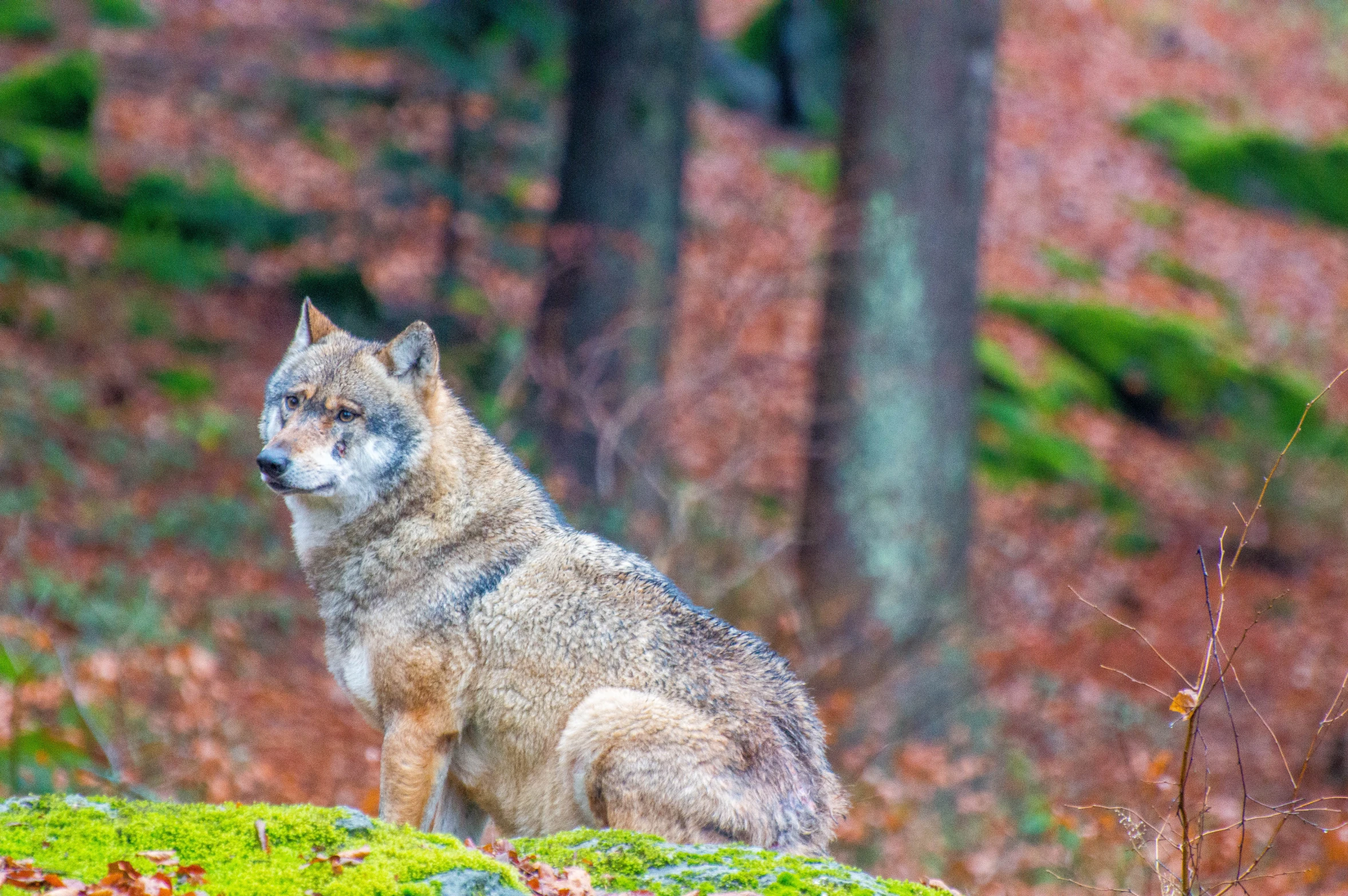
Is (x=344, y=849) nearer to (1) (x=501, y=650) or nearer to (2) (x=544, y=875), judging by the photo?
(2) (x=544, y=875)

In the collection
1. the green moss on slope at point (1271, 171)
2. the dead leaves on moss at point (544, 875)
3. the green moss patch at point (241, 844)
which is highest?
the green moss on slope at point (1271, 171)

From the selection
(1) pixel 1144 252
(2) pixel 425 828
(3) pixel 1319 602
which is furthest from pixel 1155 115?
(2) pixel 425 828

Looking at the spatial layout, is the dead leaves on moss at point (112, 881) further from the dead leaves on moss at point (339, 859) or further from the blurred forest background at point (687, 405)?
the blurred forest background at point (687, 405)

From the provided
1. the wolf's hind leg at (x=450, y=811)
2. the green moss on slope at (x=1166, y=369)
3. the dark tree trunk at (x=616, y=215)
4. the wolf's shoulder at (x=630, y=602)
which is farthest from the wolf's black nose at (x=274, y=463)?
the green moss on slope at (x=1166, y=369)

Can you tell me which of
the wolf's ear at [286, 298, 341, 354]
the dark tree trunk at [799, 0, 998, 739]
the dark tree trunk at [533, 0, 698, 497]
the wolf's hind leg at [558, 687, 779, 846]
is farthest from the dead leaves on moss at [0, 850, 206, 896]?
the dark tree trunk at [533, 0, 698, 497]

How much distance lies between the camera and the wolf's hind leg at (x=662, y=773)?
191 inches

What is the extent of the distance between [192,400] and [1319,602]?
1279 cm

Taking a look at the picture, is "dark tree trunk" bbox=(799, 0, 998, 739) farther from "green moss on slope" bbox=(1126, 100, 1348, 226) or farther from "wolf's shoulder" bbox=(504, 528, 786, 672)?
"green moss on slope" bbox=(1126, 100, 1348, 226)

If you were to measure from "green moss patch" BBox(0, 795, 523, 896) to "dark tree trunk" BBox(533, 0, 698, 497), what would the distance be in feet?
27.0

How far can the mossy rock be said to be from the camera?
151 inches

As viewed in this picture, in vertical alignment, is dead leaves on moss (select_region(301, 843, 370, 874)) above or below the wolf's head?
below

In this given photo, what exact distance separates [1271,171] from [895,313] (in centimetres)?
1551

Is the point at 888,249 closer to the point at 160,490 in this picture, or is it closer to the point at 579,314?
the point at 579,314

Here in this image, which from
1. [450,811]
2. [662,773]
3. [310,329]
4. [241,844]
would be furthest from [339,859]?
Result: [310,329]
